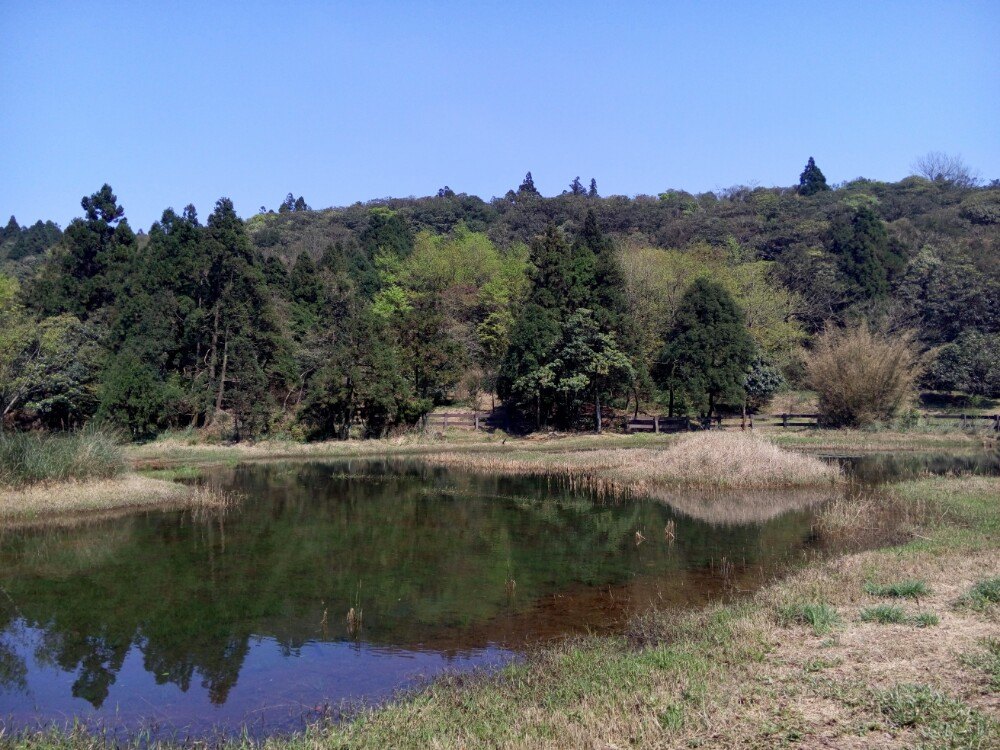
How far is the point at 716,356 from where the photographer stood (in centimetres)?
4797

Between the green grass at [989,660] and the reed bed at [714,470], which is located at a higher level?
the green grass at [989,660]

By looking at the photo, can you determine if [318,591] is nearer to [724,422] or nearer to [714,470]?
[714,470]

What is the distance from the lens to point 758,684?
8.66 meters

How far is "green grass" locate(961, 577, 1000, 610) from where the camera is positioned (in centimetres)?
1085

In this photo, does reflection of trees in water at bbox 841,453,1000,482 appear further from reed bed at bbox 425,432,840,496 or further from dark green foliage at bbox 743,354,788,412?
dark green foliage at bbox 743,354,788,412

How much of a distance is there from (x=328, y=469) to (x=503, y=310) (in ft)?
91.6

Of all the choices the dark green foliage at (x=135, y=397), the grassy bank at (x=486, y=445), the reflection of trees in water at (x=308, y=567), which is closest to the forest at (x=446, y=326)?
the dark green foliage at (x=135, y=397)

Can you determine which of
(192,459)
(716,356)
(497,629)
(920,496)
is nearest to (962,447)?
(716,356)

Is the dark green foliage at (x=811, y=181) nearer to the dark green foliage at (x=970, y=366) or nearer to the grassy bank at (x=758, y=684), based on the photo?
the dark green foliage at (x=970, y=366)

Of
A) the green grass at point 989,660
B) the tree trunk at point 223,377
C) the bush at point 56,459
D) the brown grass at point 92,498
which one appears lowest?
the brown grass at point 92,498

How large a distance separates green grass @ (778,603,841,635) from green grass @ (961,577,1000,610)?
1.78m

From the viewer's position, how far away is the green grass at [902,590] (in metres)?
11.9

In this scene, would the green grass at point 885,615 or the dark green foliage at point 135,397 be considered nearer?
the green grass at point 885,615

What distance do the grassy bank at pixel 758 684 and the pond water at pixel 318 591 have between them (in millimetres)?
1540
